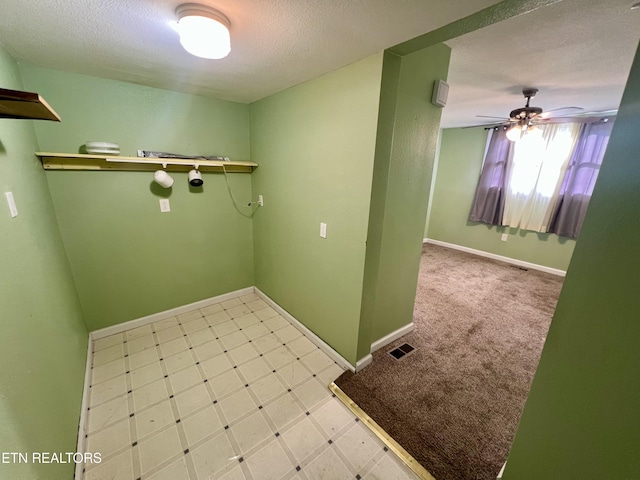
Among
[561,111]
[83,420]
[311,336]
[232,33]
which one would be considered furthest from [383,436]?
[561,111]

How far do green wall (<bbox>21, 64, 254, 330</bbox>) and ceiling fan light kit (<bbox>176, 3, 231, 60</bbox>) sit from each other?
4.26 ft

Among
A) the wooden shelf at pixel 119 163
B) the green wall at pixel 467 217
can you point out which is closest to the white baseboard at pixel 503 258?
the green wall at pixel 467 217

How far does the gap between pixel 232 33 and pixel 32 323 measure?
1641 millimetres

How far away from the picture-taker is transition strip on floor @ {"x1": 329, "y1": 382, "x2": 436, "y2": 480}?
1.30 m

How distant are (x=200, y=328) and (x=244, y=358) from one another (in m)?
0.67

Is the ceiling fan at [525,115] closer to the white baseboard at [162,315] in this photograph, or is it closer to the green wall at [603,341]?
the green wall at [603,341]

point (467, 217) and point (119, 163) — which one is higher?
point (119, 163)

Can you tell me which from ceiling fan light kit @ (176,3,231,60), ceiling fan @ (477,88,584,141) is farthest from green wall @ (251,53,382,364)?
ceiling fan @ (477,88,584,141)

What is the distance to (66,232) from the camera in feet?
6.34

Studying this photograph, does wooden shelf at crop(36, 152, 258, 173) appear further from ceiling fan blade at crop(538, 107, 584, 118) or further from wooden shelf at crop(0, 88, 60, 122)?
ceiling fan blade at crop(538, 107, 584, 118)

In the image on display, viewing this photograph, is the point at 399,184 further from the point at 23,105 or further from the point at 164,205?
the point at 164,205

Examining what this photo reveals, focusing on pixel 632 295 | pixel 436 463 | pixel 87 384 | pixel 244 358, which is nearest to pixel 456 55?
pixel 632 295

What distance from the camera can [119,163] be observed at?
79.6 inches

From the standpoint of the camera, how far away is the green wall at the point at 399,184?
1.55 metres
